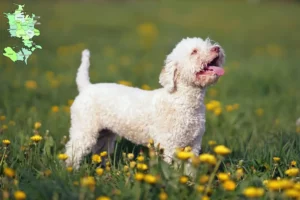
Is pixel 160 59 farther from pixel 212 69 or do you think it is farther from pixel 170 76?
pixel 212 69

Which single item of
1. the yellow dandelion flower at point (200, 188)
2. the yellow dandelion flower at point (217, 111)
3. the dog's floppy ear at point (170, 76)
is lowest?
the yellow dandelion flower at point (200, 188)

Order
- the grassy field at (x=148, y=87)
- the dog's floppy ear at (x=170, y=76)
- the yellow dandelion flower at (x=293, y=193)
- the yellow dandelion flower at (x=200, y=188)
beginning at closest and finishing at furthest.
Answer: the yellow dandelion flower at (x=293, y=193) < the yellow dandelion flower at (x=200, y=188) < the grassy field at (x=148, y=87) < the dog's floppy ear at (x=170, y=76)

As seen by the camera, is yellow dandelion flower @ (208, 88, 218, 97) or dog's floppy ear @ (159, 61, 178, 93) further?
yellow dandelion flower @ (208, 88, 218, 97)

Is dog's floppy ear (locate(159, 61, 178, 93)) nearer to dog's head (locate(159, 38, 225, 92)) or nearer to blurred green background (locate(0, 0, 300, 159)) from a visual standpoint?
dog's head (locate(159, 38, 225, 92))

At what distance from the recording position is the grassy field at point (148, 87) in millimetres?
2961

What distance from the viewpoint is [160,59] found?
1166cm

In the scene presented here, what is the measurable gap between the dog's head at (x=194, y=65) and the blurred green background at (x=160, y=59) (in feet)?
2.92

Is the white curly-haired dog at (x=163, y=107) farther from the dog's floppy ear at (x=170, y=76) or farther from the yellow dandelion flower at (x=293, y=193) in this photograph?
the yellow dandelion flower at (x=293, y=193)

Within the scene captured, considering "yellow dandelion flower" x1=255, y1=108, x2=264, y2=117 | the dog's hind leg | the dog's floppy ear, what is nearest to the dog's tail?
the dog's hind leg

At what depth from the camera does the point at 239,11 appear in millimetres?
22531

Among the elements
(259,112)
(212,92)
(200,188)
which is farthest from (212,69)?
(212,92)

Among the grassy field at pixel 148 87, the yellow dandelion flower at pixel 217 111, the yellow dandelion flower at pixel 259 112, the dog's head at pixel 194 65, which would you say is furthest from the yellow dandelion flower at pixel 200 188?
the yellow dandelion flower at pixel 259 112

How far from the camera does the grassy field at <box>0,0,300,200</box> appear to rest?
2.96 metres

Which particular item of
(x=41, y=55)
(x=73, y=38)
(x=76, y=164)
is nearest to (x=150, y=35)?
(x=73, y=38)
